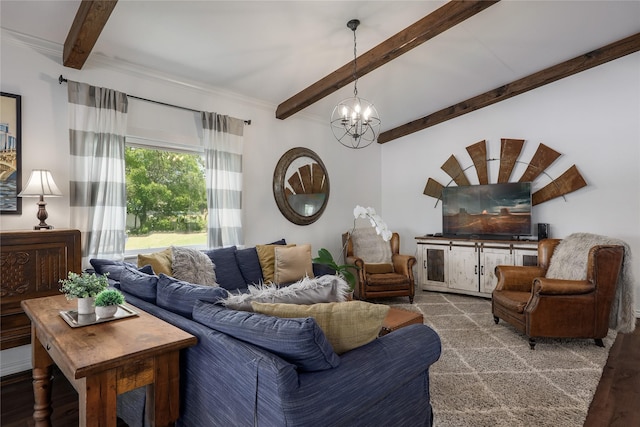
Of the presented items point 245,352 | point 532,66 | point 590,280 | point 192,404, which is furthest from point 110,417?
point 532,66

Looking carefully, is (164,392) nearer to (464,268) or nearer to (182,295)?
(182,295)

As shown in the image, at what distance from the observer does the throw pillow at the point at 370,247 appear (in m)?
5.12

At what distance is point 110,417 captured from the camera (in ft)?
4.21

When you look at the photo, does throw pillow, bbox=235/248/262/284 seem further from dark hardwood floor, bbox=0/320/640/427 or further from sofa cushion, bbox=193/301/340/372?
sofa cushion, bbox=193/301/340/372

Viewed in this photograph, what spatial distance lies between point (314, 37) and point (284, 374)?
3132 mm

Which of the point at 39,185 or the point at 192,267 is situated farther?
the point at 192,267

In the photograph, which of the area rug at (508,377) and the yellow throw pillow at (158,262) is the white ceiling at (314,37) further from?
the area rug at (508,377)

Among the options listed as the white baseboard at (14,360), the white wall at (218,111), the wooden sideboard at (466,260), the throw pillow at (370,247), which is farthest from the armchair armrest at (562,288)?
the white baseboard at (14,360)

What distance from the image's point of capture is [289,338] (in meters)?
1.23

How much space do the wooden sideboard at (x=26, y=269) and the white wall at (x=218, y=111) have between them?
504 mm

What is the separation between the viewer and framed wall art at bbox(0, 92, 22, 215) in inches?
103

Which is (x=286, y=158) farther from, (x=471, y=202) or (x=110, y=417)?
(x=110, y=417)

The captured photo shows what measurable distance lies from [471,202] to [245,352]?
182 inches

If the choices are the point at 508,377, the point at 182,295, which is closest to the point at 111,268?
the point at 182,295
